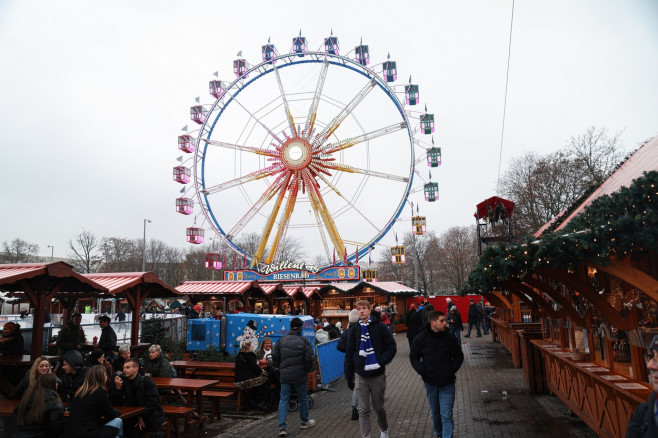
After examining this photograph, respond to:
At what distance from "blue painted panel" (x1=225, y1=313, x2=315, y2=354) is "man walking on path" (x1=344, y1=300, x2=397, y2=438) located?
5554 millimetres

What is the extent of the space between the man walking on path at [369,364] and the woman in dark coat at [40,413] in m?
Answer: 3.09

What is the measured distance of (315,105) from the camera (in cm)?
2822

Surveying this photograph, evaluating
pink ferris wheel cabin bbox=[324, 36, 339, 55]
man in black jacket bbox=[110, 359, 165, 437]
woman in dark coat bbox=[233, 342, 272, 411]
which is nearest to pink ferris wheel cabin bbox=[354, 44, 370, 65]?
pink ferris wheel cabin bbox=[324, 36, 339, 55]

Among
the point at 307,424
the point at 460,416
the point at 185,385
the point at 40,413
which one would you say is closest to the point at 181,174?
the point at 185,385

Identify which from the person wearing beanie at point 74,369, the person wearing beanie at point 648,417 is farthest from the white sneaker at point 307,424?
the person wearing beanie at point 648,417

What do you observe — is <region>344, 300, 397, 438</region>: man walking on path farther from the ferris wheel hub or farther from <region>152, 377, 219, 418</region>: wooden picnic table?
the ferris wheel hub

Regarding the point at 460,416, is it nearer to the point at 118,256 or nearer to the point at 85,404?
the point at 85,404

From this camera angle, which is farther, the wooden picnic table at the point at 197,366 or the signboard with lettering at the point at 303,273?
the signboard with lettering at the point at 303,273

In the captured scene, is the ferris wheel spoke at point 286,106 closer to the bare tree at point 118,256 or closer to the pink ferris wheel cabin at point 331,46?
the pink ferris wheel cabin at point 331,46

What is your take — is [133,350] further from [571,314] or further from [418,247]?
[418,247]

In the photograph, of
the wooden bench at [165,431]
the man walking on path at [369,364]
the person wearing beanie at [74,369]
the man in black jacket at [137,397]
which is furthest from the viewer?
the person wearing beanie at [74,369]

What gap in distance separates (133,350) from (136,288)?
4.98ft

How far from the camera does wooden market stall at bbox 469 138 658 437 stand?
4539 mm

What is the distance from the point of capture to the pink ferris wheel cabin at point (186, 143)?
2869cm
